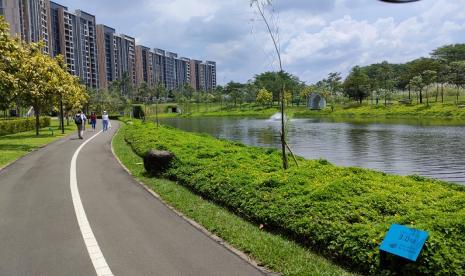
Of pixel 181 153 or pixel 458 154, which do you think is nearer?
pixel 181 153

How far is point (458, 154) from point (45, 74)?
27728 mm

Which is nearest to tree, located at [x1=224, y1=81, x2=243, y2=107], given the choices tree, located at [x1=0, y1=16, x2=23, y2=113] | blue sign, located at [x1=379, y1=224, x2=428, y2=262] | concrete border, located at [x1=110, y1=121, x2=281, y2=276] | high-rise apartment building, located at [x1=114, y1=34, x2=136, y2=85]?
high-rise apartment building, located at [x1=114, y1=34, x2=136, y2=85]

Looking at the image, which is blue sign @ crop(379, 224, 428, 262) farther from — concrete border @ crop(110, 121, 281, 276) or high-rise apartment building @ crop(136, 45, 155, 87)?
high-rise apartment building @ crop(136, 45, 155, 87)

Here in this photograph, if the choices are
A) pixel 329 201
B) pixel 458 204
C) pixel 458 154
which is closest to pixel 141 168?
pixel 329 201

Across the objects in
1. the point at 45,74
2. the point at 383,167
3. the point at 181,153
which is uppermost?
the point at 45,74

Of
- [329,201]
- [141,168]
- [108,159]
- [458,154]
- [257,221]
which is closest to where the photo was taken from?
[329,201]

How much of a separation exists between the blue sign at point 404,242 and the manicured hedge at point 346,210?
0.13 meters

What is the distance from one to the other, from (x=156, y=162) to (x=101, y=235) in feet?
21.0

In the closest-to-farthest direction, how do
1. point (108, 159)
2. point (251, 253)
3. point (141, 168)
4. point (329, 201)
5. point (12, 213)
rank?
1. point (251, 253)
2. point (329, 201)
3. point (12, 213)
4. point (141, 168)
5. point (108, 159)

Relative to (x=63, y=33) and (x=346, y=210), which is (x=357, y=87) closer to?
(x=63, y=33)

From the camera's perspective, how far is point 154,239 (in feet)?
24.1

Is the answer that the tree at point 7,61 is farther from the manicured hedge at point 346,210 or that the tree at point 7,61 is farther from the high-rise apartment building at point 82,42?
the high-rise apartment building at point 82,42

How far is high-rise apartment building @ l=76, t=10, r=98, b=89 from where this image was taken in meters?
142

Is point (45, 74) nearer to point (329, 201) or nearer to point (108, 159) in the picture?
point (108, 159)
